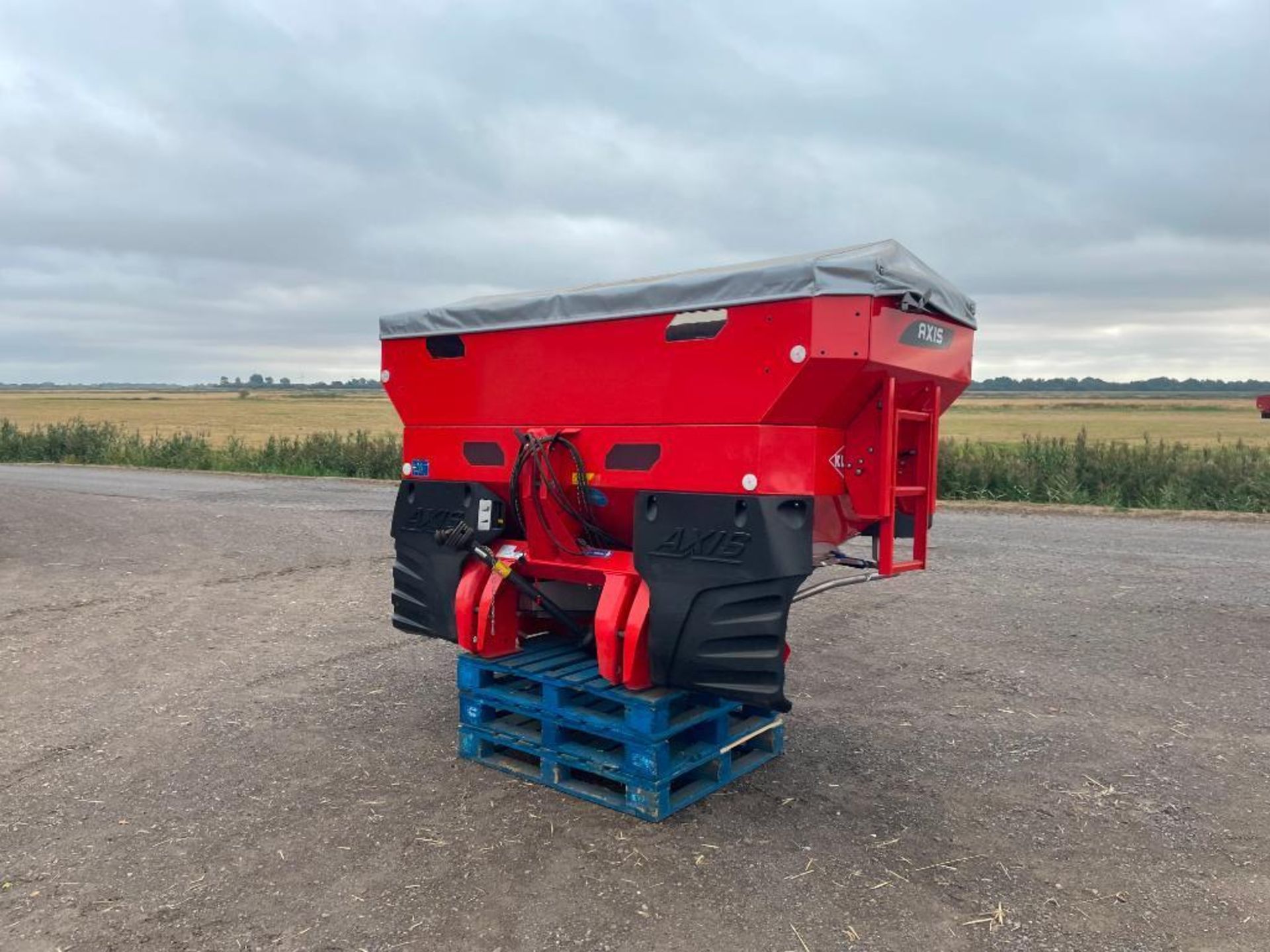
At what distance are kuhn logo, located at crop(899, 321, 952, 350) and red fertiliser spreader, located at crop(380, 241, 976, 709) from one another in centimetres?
1

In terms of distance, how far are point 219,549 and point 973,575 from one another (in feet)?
24.4

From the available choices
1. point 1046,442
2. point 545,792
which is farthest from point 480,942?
point 1046,442

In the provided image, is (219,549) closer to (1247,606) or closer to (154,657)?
(154,657)

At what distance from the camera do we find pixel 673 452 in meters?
3.88

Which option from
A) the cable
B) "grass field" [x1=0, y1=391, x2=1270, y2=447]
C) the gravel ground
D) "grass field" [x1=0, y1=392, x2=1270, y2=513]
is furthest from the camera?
"grass field" [x1=0, y1=391, x2=1270, y2=447]

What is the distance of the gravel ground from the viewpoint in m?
3.21

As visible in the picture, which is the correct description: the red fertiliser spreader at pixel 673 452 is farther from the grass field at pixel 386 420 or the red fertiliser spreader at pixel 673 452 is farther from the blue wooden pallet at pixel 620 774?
the grass field at pixel 386 420

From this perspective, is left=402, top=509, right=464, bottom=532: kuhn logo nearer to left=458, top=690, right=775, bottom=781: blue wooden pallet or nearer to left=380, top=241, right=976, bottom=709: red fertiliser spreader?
left=380, top=241, right=976, bottom=709: red fertiliser spreader

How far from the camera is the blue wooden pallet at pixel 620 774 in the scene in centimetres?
394

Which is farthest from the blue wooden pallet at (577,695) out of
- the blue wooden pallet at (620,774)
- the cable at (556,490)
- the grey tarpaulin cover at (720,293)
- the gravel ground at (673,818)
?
the grey tarpaulin cover at (720,293)

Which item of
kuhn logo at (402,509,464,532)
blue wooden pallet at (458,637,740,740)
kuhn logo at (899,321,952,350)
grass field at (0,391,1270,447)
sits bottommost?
blue wooden pallet at (458,637,740,740)

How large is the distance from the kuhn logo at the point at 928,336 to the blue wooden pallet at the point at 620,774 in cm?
180

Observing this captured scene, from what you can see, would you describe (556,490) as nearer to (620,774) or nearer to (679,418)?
(679,418)

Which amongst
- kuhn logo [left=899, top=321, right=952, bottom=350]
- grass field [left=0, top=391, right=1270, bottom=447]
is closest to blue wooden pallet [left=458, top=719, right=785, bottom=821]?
kuhn logo [left=899, top=321, right=952, bottom=350]
